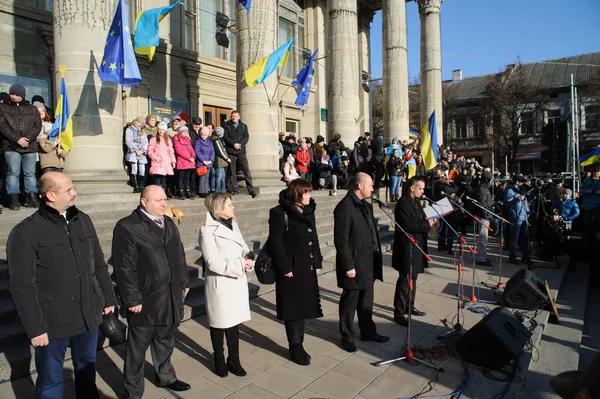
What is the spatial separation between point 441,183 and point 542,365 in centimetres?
654

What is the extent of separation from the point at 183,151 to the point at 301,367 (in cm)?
656

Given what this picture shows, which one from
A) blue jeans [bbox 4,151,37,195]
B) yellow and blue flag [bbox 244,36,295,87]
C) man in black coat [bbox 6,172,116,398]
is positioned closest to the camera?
man in black coat [bbox 6,172,116,398]

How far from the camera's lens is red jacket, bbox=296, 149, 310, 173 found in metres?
13.8

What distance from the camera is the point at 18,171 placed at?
24.1 feet

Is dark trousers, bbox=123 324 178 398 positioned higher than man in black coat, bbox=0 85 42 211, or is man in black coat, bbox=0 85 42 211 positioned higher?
man in black coat, bbox=0 85 42 211

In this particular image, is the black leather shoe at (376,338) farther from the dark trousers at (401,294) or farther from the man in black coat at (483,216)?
the man in black coat at (483,216)

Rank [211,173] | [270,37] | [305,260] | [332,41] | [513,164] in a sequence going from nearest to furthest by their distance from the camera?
1. [305,260]
2. [211,173]
3. [270,37]
4. [332,41]
5. [513,164]

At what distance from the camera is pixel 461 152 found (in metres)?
49.9

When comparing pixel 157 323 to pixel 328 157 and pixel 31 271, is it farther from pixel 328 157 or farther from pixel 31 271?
pixel 328 157

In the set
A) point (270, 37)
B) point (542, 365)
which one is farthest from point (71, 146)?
point (542, 365)

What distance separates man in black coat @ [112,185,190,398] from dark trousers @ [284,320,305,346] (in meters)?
1.22

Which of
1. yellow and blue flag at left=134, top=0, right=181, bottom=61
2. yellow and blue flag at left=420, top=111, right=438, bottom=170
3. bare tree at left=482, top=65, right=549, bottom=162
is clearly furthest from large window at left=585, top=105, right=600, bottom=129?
yellow and blue flag at left=134, top=0, right=181, bottom=61

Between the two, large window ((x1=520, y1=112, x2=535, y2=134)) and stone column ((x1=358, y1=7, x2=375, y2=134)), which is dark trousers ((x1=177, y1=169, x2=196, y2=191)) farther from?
large window ((x1=520, y1=112, x2=535, y2=134))

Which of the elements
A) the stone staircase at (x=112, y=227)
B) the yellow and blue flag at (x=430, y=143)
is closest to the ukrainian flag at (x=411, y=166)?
the yellow and blue flag at (x=430, y=143)
